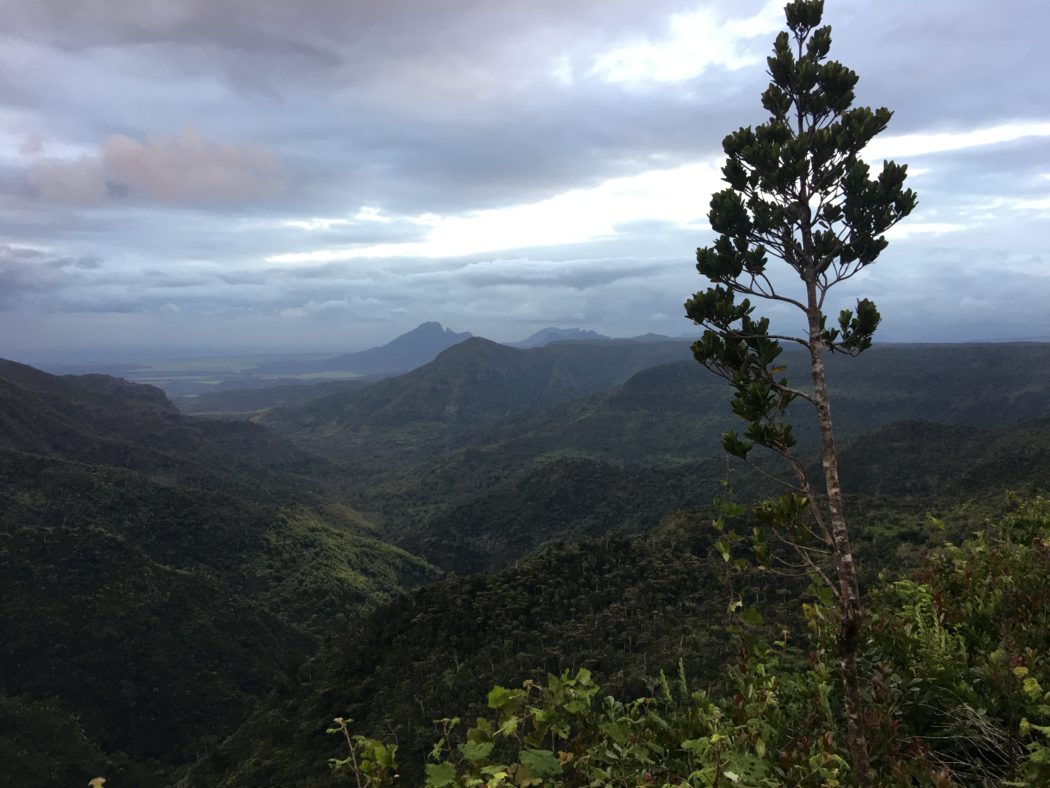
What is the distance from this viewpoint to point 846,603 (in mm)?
5629

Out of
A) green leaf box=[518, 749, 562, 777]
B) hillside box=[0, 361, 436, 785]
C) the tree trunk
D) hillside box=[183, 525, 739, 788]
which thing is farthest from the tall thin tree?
hillside box=[0, 361, 436, 785]

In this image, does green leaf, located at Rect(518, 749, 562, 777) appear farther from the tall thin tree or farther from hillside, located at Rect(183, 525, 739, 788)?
hillside, located at Rect(183, 525, 739, 788)

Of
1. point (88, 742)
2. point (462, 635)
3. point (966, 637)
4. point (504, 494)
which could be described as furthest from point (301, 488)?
point (966, 637)

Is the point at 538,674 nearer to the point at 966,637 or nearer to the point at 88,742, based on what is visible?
the point at 966,637

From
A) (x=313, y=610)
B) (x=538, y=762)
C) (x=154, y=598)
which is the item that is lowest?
(x=313, y=610)

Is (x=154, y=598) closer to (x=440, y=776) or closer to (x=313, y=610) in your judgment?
(x=313, y=610)

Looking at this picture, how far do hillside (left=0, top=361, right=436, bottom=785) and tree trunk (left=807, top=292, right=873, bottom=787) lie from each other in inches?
2403

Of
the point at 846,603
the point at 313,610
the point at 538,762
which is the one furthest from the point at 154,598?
the point at 846,603

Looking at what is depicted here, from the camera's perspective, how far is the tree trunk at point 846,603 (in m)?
5.24

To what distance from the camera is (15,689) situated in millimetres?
54094

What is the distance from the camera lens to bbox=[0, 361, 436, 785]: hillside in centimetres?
5591

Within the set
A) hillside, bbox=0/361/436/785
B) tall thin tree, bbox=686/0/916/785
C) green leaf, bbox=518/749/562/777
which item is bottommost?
hillside, bbox=0/361/436/785

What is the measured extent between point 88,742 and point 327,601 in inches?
1625

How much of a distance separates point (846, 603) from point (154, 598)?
82157mm
